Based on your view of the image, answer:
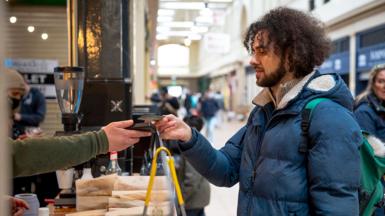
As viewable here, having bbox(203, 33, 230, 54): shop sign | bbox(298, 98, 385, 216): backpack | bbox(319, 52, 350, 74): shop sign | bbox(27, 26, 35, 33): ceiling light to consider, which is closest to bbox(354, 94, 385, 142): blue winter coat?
bbox(298, 98, 385, 216): backpack

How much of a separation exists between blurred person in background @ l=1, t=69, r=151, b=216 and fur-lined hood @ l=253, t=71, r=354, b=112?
61 centimetres

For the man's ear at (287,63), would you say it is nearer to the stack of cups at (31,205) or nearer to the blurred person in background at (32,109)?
the stack of cups at (31,205)

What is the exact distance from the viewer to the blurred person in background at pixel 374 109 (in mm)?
3811

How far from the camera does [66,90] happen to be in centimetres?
307

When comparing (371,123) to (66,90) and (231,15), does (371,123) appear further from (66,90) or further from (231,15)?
(231,15)

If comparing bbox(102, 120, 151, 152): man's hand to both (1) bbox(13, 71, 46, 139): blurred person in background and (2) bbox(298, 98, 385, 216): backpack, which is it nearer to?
(2) bbox(298, 98, 385, 216): backpack

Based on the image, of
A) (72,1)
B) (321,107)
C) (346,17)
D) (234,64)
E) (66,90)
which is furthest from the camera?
(234,64)

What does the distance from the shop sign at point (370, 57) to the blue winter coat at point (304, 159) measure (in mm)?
9672

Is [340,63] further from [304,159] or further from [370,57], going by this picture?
[304,159]

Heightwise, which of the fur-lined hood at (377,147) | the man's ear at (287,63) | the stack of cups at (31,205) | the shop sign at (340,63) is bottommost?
the stack of cups at (31,205)

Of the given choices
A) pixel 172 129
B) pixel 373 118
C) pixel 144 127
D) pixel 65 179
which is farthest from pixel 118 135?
pixel 373 118

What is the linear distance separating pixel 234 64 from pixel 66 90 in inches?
1010

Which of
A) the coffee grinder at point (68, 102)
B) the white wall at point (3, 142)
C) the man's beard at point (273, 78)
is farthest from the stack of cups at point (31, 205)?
the white wall at point (3, 142)

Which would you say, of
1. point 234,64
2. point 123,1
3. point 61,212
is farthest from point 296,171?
point 234,64
